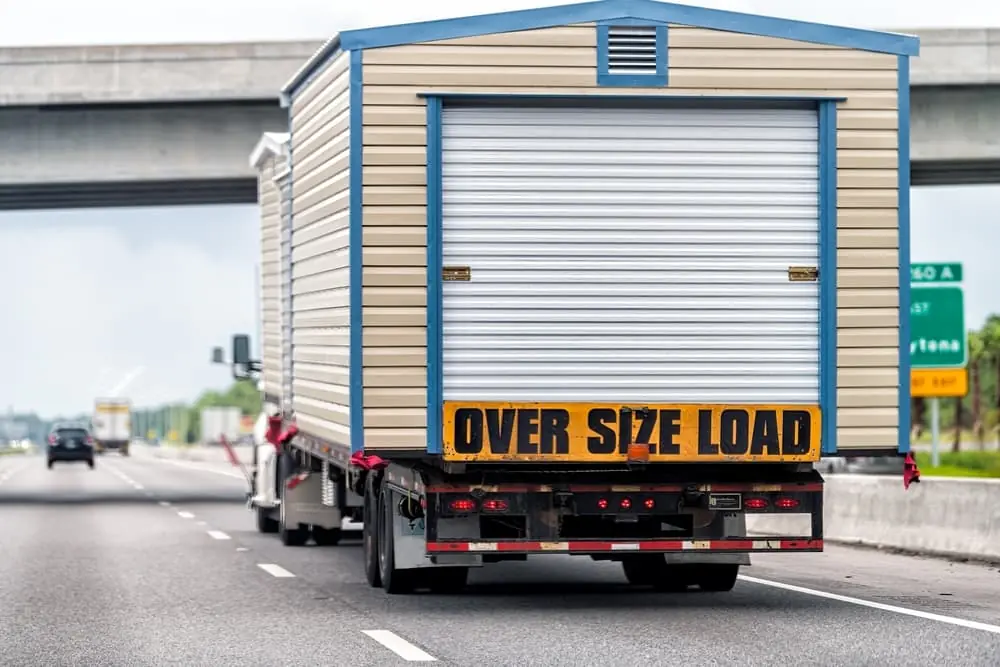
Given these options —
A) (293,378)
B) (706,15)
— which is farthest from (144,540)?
(706,15)

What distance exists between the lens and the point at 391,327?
1278 cm

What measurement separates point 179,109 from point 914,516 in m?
17.8

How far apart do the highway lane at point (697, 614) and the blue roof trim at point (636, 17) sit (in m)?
3.65

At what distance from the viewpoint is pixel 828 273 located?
42.8 feet

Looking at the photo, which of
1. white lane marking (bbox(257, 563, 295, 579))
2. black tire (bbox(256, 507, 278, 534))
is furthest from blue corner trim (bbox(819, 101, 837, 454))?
black tire (bbox(256, 507, 278, 534))

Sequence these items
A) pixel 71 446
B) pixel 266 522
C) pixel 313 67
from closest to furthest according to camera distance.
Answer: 1. pixel 313 67
2. pixel 266 522
3. pixel 71 446

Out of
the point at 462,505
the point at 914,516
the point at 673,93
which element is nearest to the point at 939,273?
the point at 914,516

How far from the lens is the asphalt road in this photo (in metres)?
10.5

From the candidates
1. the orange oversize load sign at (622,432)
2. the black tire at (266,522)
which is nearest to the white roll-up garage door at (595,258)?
the orange oversize load sign at (622,432)

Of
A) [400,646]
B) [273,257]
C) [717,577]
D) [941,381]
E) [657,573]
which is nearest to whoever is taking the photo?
[400,646]

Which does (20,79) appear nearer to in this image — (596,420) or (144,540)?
(144,540)

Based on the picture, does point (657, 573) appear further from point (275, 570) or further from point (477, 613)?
point (275, 570)

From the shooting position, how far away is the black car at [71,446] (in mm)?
69750

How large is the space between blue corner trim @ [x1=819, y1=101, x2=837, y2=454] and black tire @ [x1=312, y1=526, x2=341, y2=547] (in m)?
8.24
